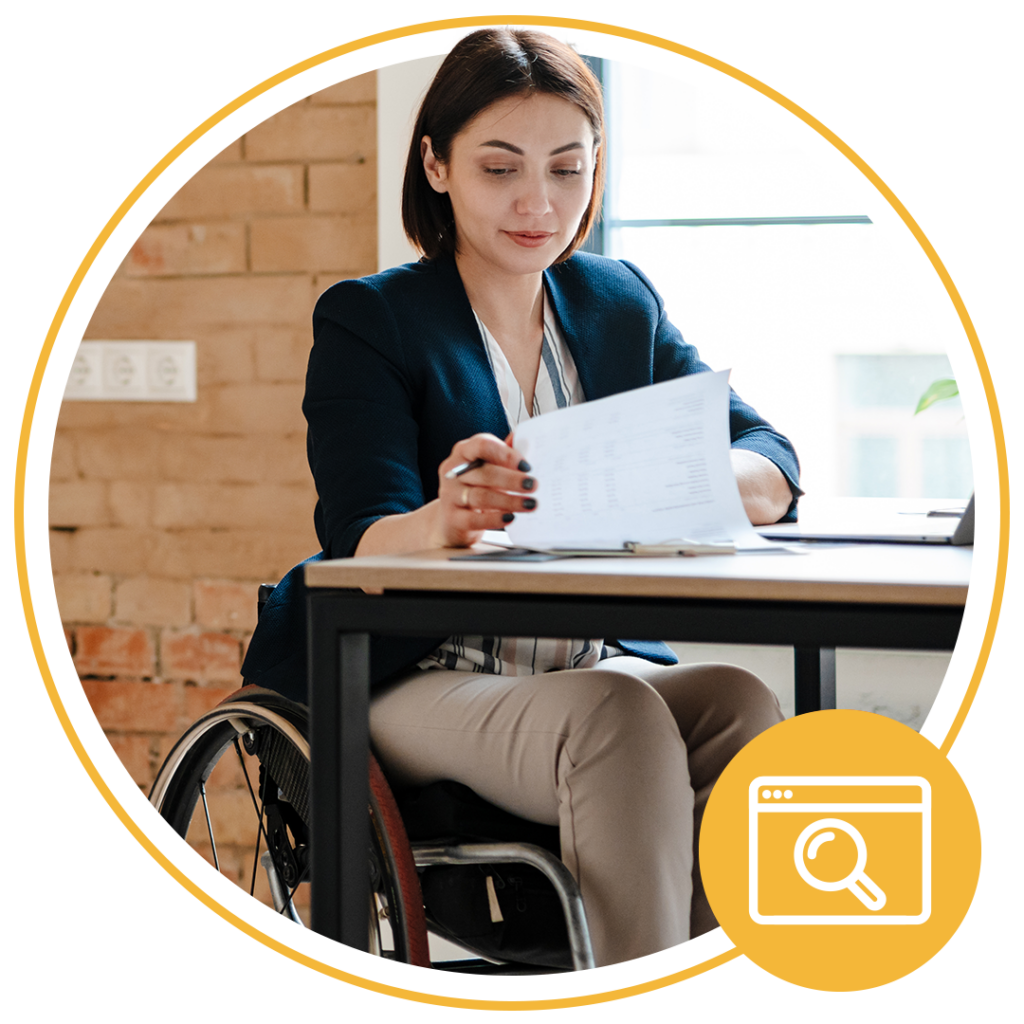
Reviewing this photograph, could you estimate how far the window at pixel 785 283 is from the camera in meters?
1.78

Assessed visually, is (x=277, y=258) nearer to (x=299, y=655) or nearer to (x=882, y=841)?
(x=299, y=655)

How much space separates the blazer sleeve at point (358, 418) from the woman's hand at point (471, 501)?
0.24 ft

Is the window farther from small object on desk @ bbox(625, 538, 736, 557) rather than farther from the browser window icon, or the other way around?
the browser window icon

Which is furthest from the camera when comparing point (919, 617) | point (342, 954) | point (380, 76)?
point (380, 76)

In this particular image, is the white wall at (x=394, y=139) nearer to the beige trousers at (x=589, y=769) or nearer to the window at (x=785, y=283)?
the window at (x=785, y=283)

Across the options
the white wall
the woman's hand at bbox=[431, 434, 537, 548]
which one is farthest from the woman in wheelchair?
the white wall

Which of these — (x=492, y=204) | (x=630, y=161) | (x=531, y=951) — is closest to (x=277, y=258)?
(x=630, y=161)

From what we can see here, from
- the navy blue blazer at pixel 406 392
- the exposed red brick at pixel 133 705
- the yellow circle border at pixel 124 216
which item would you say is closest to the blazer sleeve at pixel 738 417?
the navy blue blazer at pixel 406 392

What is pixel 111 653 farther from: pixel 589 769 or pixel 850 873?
pixel 850 873

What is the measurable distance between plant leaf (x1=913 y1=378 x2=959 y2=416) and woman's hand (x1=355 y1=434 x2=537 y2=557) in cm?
108

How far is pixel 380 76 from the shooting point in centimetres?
175

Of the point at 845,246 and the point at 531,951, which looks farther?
the point at 845,246

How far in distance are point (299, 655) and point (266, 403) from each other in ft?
2.88

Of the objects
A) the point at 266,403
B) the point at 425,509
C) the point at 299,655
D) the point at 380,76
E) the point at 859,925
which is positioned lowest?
the point at 859,925
